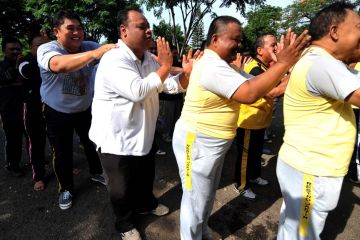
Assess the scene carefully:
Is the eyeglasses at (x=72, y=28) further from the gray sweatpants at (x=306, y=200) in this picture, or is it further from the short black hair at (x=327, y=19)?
the gray sweatpants at (x=306, y=200)

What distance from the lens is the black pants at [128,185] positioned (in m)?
2.43

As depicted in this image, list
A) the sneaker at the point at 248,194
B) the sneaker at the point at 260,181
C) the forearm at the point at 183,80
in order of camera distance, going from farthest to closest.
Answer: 1. the sneaker at the point at 260,181
2. the sneaker at the point at 248,194
3. the forearm at the point at 183,80

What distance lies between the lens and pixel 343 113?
1.66 meters

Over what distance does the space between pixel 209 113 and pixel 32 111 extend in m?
2.56

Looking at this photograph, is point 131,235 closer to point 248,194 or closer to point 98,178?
point 98,178

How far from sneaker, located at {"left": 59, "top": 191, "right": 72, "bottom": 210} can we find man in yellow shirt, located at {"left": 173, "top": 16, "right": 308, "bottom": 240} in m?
1.57

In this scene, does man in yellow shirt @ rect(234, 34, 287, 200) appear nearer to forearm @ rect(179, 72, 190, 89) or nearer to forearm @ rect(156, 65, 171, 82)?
forearm @ rect(179, 72, 190, 89)

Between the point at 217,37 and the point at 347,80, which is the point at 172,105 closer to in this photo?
the point at 217,37

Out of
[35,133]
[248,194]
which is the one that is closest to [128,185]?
[248,194]

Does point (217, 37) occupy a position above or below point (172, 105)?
above

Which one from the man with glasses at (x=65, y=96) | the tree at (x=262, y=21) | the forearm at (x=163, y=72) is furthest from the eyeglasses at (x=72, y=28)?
the tree at (x=262, y=21)

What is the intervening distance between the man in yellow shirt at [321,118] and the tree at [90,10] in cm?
1714

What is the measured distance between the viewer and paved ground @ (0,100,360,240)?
2.82m

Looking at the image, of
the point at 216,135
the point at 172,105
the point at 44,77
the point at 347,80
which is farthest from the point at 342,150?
the point at 172,105
